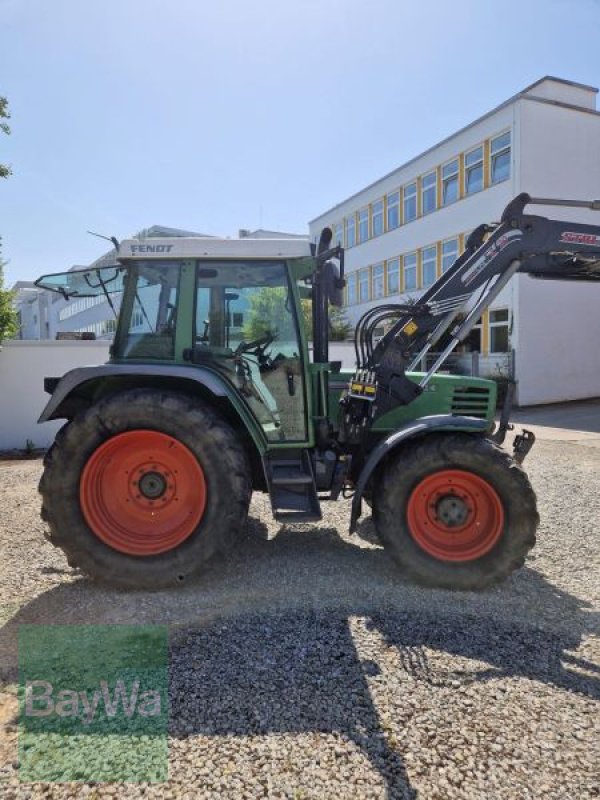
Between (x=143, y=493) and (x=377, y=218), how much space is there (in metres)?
23.5

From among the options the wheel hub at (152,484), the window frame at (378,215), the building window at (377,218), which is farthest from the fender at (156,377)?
the building window at (377,218)

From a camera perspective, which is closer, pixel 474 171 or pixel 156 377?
pixel 156 377

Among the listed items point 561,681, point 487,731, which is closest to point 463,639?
point 561,681

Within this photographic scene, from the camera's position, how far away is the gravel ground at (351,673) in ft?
7.70

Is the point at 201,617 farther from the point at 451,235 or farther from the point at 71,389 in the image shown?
the point at 451,235

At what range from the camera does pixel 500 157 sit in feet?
61.2

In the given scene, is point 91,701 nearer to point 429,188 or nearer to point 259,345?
point 259,345

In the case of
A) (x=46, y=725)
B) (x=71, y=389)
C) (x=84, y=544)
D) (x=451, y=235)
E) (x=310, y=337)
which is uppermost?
(x=451, y=235)

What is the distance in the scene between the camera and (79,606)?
3.89m

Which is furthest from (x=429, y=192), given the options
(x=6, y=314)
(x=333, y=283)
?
(x=333, y=283)

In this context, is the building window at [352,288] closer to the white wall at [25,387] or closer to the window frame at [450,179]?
the window frame at [450,179]

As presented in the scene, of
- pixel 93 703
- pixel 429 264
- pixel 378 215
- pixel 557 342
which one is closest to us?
pixel 93 703

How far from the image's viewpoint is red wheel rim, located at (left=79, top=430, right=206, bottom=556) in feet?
13.7

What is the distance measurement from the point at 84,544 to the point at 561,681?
3.14 meters
